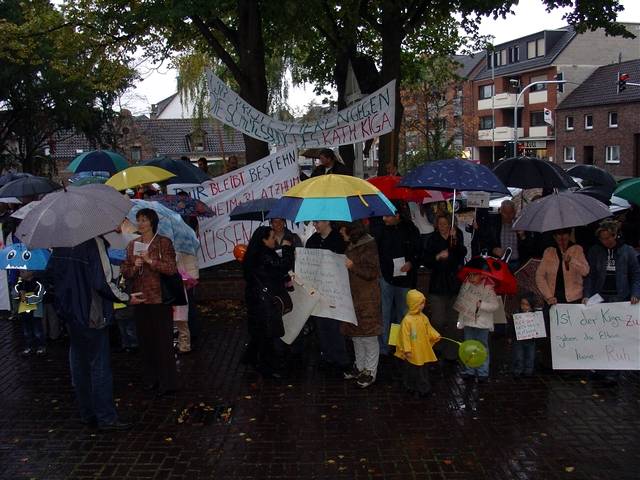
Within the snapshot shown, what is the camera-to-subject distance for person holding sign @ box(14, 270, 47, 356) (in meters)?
8.05

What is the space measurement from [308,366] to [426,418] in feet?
6.18

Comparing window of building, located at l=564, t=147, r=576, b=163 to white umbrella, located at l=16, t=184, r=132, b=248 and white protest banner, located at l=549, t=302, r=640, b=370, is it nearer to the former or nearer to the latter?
white protest banner, located at l=549, t=302, r=640, b=370

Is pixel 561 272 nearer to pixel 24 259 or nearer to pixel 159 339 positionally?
pixel 159 339

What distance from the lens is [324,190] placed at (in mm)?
6355

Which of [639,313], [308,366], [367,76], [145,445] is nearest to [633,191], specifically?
[639,313]

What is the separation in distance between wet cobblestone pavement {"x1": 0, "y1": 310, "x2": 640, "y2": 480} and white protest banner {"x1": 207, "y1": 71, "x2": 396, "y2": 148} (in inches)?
146

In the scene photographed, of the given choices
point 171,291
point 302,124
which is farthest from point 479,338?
point 302,124

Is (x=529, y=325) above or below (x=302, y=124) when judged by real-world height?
below

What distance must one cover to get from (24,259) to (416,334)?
186 inches

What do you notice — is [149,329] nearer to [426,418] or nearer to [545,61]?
[426,418]

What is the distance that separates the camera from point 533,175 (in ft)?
27.5

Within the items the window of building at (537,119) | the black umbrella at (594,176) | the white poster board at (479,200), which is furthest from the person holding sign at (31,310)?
the window of building at (537,119)

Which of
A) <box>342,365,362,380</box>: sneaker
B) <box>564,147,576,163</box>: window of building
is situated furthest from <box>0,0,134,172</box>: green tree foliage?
<box>564,147,576,163</box>: window of building

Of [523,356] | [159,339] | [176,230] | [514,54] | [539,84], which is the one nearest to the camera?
[159,339]
